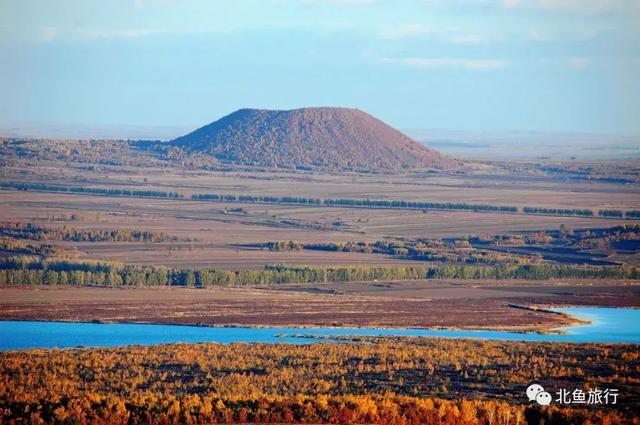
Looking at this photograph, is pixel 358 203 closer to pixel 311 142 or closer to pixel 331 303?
pixel 311 142

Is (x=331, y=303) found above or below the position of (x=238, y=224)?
below

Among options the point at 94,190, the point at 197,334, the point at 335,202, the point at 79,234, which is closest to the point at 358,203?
the point at 335,202

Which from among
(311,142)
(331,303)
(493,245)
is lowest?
(331,303)

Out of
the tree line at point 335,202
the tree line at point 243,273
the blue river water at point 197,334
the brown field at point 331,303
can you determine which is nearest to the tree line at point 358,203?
the tree line at point 335,202

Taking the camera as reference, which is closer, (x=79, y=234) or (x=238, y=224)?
(x=79, y=234)

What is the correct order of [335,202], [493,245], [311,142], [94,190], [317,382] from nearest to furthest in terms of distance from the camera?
1. [317,382]
2. [493,245]
3. [335,202]
4. [94,190]
5. [311,142]

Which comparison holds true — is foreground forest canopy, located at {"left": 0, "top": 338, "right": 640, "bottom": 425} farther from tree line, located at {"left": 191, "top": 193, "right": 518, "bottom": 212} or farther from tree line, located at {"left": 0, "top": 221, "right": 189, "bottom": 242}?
tree line, located at {"left": 191, "top": 193, "right": 518, "bottom": 212}

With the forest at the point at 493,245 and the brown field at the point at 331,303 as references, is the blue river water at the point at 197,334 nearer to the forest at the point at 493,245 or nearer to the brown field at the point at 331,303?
the brown field at the point at 331,303
